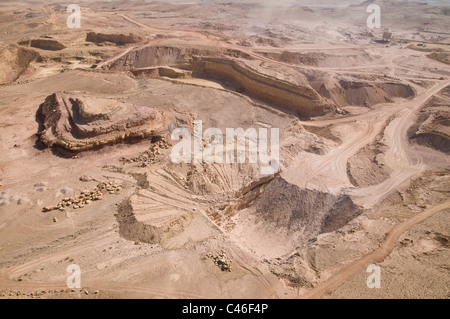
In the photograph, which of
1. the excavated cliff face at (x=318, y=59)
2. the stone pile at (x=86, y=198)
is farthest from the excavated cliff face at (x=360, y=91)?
the stone pile at (x=86, y=198)

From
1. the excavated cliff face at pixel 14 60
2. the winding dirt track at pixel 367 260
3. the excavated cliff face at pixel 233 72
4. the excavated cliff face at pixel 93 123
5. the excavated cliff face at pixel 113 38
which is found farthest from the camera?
the excavated cliff face at pixel 113 38

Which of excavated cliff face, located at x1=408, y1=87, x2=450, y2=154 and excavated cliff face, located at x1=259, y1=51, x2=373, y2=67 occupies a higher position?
excavated cliff face, located at x1=259, y1=51, x2=373, y2=67

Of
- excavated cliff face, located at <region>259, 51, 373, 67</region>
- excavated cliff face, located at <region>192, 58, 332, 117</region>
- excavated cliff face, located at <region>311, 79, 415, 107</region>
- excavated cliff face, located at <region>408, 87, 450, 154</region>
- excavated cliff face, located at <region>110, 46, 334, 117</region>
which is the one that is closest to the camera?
excavated cliff face, located at <region>408, 87, 450, 154</region>

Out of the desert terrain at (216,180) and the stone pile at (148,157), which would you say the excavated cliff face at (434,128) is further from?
the stone pile at (148,157)

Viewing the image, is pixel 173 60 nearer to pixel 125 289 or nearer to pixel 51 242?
pixel 51 242

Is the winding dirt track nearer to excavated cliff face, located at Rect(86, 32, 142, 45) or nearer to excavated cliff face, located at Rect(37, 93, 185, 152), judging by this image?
excavated cliff face, located at Rect(37, 93, 185, 152)

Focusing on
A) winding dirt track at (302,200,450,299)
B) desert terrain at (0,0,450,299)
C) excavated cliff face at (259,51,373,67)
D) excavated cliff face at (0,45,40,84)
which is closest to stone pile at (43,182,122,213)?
desert terrain at (0,0,450,299)
